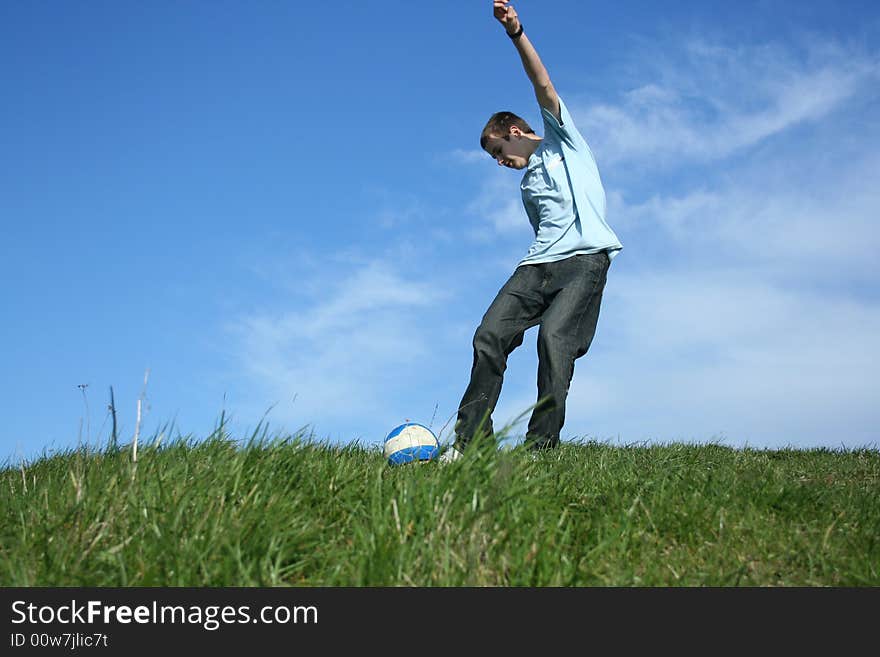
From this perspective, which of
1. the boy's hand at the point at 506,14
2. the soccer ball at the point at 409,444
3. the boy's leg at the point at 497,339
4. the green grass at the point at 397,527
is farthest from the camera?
the boy's leg at the point at 497,339

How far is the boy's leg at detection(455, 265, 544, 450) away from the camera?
234 inches

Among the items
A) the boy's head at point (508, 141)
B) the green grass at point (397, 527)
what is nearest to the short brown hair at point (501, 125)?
the boy's head at point (508, 141)

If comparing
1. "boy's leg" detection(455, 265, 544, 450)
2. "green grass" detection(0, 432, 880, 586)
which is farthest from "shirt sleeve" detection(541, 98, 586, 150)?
"green grass" detection(0, 432, 880, 586)

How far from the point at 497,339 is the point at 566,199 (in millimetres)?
1285

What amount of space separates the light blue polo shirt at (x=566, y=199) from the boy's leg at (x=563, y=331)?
14 cm

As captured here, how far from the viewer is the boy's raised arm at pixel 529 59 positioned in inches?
212

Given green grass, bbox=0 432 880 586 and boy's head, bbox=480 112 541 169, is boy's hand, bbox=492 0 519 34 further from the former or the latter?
green grass, bbox=0 432 880 586

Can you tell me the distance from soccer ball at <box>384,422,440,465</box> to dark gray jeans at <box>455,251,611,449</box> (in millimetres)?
645

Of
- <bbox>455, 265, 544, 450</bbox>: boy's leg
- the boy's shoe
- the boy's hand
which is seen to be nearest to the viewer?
the boy's shoe

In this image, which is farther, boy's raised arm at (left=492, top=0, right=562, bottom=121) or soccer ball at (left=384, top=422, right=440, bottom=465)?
boy's raised arm at (left=492, top=0, right=562, bottom=121)

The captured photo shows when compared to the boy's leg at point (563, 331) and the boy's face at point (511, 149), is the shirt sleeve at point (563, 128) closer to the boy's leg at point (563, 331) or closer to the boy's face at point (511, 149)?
the boy's face at point (511, 149)

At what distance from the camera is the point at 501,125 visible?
658 cm

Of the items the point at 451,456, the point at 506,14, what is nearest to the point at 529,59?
the point at 506,14
